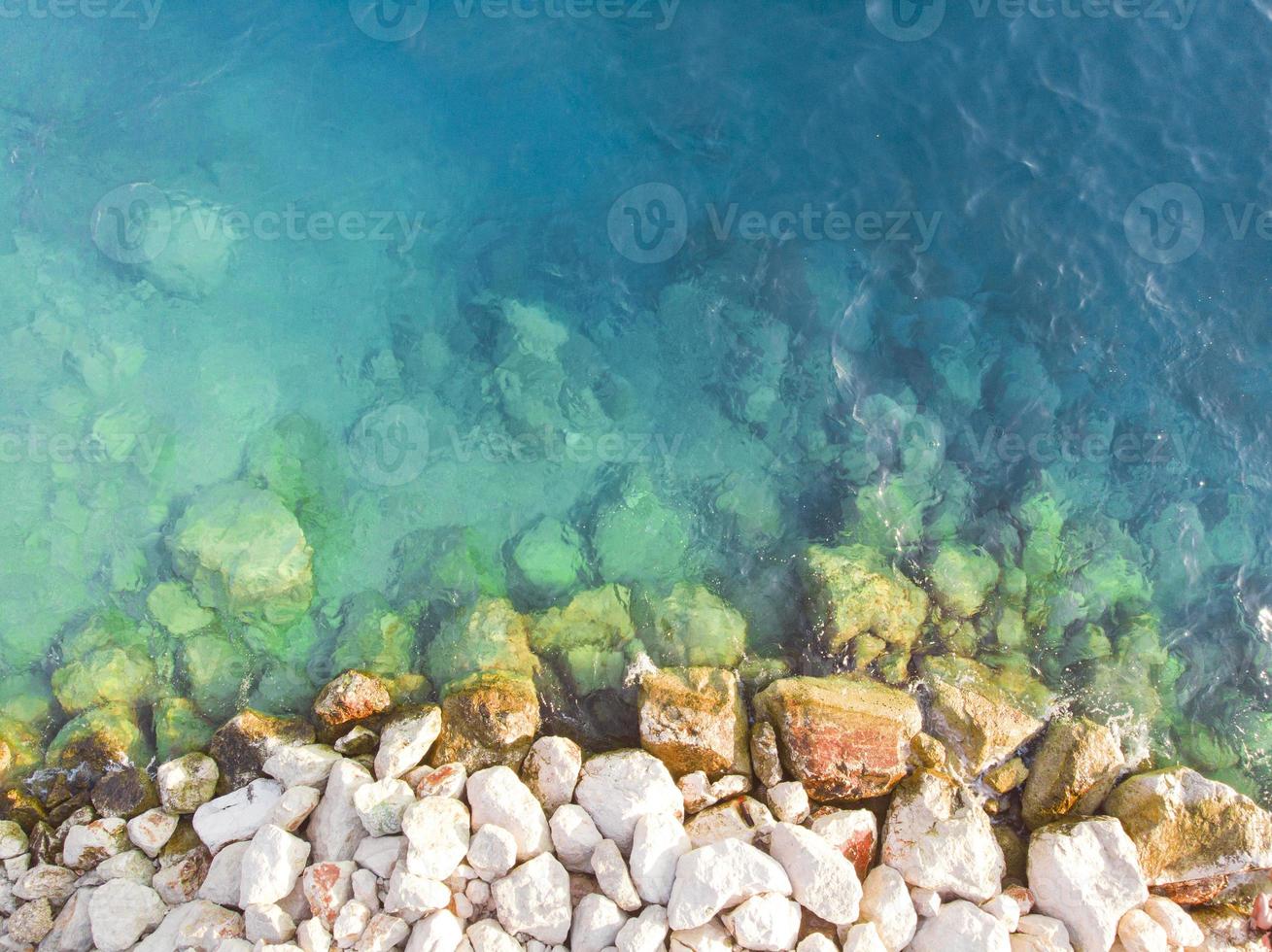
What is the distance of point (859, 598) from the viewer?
28.1ft

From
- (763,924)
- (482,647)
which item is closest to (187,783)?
(482,647)

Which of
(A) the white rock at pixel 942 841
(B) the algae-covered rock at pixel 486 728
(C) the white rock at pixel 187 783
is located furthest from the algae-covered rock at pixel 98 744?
(A) the white rock at pixel 942 841

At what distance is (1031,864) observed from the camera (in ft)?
23.9

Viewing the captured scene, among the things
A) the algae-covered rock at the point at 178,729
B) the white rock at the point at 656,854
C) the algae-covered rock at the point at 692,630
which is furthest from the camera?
the algae-covered rock at the point at 692,630

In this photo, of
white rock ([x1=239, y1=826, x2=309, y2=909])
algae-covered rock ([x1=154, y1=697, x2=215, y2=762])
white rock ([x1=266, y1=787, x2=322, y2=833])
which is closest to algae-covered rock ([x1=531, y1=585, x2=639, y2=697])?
white rock ([x1=266, y1=787, x2=322, y2=833])

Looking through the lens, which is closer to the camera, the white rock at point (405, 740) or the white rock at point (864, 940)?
the white rock at point (864, 940)

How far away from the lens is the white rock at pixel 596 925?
6672 millimetres

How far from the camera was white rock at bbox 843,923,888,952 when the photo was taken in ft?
21.5

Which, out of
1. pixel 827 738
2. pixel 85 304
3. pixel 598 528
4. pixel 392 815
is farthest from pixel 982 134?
pixel 85 304

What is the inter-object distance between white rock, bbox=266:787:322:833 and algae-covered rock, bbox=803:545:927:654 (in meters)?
5.50

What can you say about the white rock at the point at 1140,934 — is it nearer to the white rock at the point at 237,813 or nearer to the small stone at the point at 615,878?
the small stone at the point at 615,878

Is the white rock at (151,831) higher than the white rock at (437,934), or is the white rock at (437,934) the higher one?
the white rock at (437,934)

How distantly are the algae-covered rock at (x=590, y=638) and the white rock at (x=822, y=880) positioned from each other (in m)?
2.45

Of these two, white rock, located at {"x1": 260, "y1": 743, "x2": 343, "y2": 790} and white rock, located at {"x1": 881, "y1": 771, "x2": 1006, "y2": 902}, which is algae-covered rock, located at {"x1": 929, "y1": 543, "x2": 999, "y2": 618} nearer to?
white rock, located at {"x1": 881, "y1": 771, "x2": 1006, "y2": 902}
